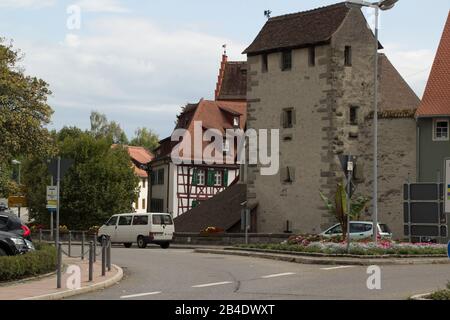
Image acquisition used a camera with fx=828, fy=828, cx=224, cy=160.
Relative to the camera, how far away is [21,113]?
113 ft

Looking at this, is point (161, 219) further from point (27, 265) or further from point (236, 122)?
point (236, 122)

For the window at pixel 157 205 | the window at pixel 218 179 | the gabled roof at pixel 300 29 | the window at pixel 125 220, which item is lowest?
the window at pixel 125 220

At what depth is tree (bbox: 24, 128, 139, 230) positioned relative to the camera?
72.1m

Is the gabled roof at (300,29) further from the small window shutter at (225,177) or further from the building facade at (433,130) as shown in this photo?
the small window shutter at (225,177)

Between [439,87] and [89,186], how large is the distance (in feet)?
121

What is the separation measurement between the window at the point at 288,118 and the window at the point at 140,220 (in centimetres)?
1023

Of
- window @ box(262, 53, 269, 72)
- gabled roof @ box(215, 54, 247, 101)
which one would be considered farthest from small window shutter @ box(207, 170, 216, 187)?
window @ box(262, 53, 269, 72)

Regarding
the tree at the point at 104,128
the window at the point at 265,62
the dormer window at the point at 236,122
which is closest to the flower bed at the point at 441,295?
the window at the point at 265,62

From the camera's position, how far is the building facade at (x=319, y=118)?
44375 mm

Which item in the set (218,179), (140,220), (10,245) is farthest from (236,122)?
(10,245)

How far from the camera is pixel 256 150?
49.0 meters

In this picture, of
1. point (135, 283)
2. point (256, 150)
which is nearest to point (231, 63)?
point (256, 150)
